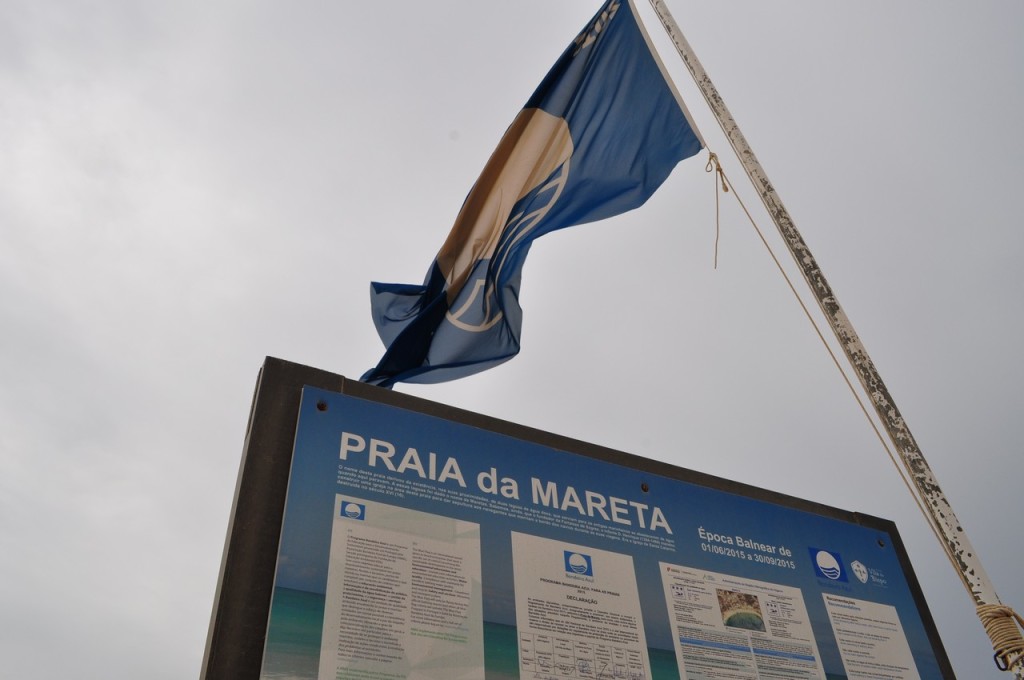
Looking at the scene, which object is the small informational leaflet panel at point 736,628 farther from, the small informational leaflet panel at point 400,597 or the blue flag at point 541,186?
A: the blue flag at point 541,186

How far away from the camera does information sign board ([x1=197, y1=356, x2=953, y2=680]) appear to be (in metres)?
3.58

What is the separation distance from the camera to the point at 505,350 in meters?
5.38

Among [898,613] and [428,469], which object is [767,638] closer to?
[898,613]

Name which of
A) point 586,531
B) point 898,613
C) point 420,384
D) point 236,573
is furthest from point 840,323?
point 236,573

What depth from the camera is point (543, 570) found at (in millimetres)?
4207

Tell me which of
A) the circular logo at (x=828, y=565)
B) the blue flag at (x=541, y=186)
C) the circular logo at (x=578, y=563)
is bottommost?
the circular logo at (x=578, y=563)

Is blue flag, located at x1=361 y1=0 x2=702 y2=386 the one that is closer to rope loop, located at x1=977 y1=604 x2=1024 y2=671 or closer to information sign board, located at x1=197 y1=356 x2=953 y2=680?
information sign board, located at x1=197 y1=356 x2=953 y2=680

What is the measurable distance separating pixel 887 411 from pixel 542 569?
6.75 feet

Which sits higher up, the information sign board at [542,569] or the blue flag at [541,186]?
the blue flag at [541,186]

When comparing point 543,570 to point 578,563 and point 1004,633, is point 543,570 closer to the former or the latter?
point 578,563

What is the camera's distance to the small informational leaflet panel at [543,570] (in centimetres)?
358

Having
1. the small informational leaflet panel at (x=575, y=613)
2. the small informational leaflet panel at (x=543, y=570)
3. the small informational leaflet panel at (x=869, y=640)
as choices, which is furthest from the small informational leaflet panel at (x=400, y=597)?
the small informational leaflet panel at (x=869, y=640)

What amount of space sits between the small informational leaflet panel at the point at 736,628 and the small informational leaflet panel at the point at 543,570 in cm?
1

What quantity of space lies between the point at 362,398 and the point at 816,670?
122 inches
